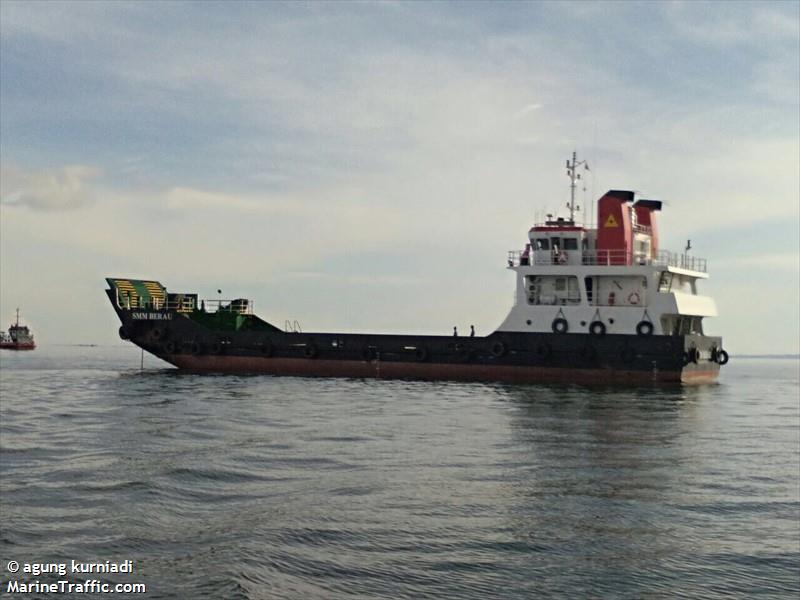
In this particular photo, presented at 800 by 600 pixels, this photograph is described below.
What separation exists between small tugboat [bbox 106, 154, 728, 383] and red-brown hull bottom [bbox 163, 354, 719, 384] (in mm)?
46

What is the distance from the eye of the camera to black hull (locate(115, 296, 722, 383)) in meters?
35.6

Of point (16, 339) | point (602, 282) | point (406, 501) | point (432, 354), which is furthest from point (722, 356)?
point (16, 339)

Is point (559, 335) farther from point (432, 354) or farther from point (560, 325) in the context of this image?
point (432, 354)

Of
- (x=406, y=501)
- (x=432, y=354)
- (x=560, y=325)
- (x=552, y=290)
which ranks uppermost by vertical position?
(x=552, y=290)

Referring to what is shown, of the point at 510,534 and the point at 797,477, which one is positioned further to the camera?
the point at 797,477

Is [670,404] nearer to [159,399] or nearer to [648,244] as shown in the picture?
[648,244]

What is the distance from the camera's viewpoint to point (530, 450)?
18391 mm

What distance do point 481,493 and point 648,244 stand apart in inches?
1127

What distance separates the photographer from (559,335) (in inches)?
1438

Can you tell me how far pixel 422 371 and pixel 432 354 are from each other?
87 centimetres

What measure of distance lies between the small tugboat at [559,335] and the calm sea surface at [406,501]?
10.5 meters

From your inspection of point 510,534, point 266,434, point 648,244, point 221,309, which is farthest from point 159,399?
point 648,244

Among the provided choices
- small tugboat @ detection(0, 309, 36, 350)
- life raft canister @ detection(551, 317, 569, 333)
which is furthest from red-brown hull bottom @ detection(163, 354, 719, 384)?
small tugboat @ detection(0, 309, 36, 350)

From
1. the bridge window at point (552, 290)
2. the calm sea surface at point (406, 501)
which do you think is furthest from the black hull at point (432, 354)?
the calm sea surface at point (406, 501)
